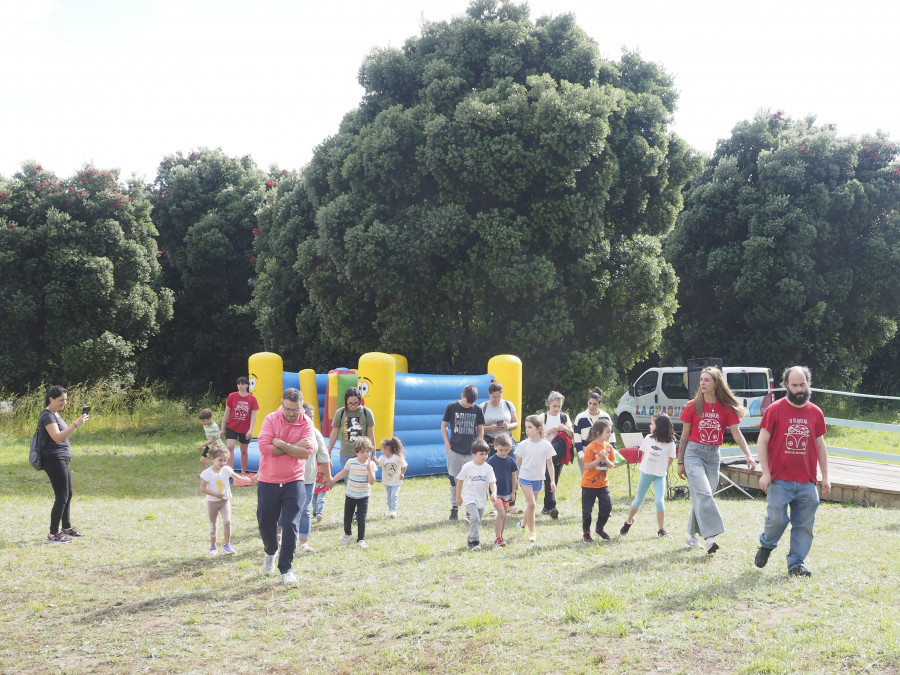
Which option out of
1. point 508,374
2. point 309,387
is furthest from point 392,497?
point 309,387

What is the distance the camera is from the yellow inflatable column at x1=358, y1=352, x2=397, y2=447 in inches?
533

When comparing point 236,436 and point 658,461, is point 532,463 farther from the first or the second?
point 236,436

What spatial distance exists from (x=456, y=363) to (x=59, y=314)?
1279cm

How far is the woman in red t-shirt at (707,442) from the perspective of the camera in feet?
24.7

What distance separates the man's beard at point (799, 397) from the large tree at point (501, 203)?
391 inches

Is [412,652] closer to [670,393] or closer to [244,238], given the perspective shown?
[670,393]

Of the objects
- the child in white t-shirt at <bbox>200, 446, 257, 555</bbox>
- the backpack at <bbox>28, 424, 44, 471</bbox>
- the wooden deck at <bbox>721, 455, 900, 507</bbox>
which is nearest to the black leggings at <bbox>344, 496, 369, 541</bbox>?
the child in white t-shirt at <bbox>200, 446, 257, 555</bbox>

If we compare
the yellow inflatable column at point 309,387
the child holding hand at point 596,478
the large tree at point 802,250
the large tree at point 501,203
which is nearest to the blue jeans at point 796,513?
the child holding hand at point 596,478

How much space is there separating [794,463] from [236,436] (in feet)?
30.0

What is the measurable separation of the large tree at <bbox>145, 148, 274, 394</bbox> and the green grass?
1873 cm

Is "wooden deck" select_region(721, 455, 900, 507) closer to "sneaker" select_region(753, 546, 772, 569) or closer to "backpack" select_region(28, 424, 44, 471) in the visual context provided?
"sneaker" select_region(753, 546, 772, 569)

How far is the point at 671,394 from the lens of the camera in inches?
834

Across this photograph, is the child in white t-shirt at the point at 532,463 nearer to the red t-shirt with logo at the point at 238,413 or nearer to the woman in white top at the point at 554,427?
the woman in white top at the point at 554,427

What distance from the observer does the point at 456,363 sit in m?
18.3
